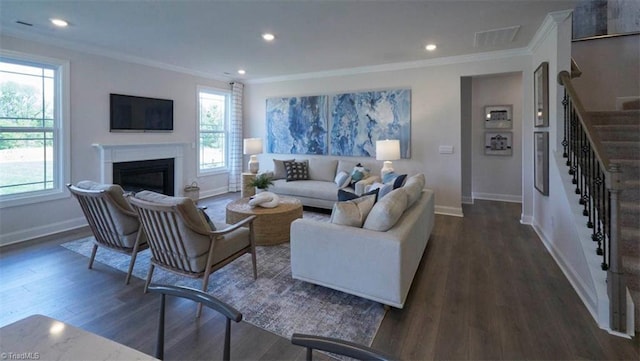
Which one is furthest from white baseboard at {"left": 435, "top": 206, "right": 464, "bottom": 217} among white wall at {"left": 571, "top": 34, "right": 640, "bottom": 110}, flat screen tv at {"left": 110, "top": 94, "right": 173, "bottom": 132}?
flat screen tv at {"left": 110, "top": 94, "right": 173, "bottom": 132}

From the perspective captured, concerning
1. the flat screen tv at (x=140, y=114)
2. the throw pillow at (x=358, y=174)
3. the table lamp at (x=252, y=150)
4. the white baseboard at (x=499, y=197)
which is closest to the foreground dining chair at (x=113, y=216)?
the flat screen tv at (x=140, y=114)

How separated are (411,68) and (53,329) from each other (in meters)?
5.72

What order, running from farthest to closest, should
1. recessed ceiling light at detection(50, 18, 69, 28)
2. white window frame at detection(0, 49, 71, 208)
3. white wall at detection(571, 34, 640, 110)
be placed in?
white wall at detection(571, 34, 640, 110)
white window frame at detection(0, 49, 71, 208)
recessed ceiling light at detection(50, 18, 69, 28)

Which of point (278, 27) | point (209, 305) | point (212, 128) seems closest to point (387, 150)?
point (278, 27)

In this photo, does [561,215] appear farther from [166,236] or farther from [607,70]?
[166,236]

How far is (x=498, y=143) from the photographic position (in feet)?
22.0

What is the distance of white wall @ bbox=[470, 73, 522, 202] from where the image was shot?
6508mm

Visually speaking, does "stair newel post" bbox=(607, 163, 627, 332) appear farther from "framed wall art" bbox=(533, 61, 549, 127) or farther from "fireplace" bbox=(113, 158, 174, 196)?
"fireplace" bbox=(113, 158, 174, 196)

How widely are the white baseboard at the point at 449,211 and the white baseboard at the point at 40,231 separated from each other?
5.70 meters

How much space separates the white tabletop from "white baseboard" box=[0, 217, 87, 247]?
13.9 feet

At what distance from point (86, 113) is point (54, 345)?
16.1 ft

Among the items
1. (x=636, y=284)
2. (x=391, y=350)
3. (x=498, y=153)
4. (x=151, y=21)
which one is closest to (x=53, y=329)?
(x=391, y=350)

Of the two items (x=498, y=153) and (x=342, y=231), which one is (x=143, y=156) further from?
(x=498, y=153)

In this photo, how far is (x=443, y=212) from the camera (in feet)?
18.1
